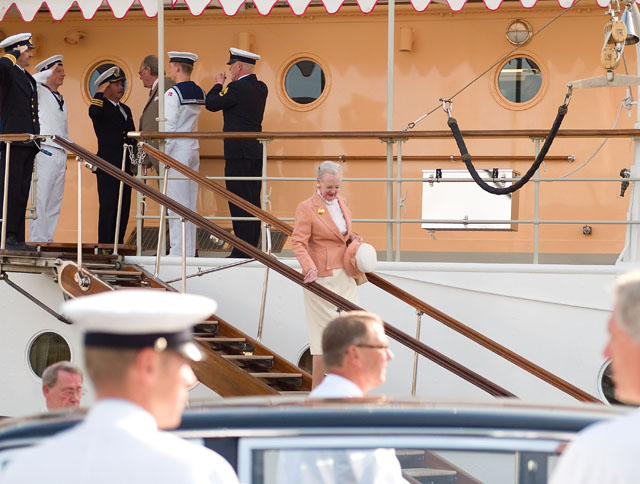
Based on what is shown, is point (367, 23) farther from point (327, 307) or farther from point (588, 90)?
point (327, 307)

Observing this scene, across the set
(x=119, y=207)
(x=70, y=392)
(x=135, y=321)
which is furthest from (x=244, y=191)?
(x=135, y=321)

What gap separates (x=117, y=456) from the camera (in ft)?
5.83

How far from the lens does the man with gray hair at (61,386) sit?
15.6ft

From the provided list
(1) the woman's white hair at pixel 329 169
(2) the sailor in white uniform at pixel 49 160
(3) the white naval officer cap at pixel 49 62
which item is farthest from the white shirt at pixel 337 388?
(3) the white naval officer cap at pixel 49 62

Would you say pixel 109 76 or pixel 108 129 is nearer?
pixel 108 129

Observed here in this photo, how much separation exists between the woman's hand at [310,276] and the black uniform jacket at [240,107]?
2.89 meters

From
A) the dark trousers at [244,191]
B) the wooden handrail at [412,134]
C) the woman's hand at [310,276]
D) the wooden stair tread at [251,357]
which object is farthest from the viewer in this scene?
the dark trousers at [244,191]

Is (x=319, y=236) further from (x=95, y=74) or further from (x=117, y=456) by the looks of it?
(x=95, y=74)

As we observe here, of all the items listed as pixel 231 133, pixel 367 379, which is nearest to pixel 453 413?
pixel 367 379

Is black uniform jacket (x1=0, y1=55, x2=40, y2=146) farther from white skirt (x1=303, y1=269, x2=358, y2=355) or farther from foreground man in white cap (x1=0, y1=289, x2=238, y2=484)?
foreground man in white cap (x1=0, y1=289, x2=238, y2=484)

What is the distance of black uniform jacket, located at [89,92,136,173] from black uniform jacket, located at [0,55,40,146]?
115 centimetres

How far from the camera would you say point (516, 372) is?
293 inches

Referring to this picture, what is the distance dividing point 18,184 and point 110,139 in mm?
1653

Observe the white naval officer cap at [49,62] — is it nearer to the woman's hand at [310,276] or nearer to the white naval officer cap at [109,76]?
the white naval officer cap at [109,76]
